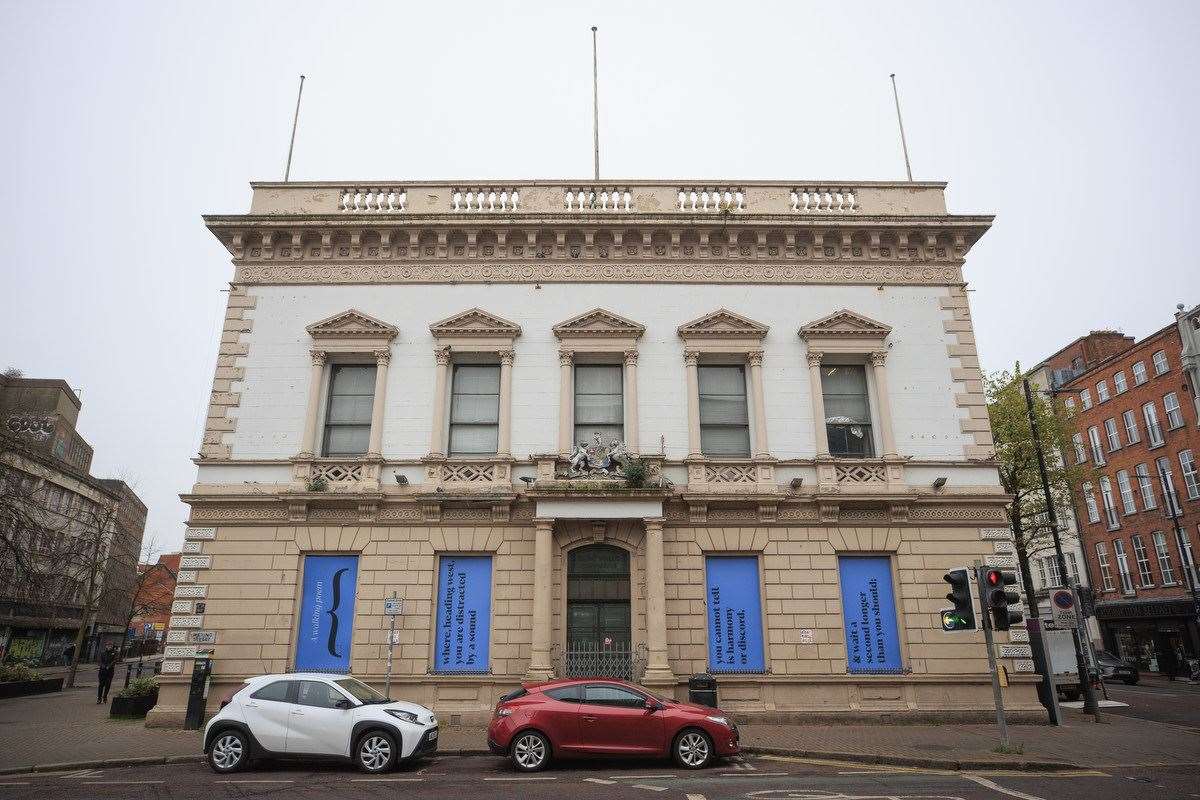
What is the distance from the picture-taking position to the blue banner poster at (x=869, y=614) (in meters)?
16.5

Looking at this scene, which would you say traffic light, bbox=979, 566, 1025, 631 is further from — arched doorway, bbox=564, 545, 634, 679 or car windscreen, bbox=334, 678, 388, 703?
car windscreen, bbox=334, 678, 388, 703

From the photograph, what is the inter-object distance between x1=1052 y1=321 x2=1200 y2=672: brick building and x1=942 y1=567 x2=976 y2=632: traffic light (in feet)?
106

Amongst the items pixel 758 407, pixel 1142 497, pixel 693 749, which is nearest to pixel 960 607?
pixel 693 749

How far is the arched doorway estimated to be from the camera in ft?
52.6

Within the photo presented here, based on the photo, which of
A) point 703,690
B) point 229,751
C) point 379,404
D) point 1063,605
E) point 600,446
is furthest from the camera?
point 379,404

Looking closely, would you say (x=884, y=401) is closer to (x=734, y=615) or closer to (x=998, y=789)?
(x=734, y=615)

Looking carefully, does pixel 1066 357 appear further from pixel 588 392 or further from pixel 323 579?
pixel 323 579

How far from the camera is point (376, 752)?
11.2 m

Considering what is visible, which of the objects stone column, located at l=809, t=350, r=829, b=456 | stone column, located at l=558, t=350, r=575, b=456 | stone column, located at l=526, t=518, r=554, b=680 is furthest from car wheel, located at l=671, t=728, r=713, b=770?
stone column, located at l=809, t=350, r=829, b=456

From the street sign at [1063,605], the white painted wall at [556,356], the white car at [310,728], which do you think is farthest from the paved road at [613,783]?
the white painted wall at [556,356]

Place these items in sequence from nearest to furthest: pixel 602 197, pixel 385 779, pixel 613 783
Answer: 1. pixel 613 783
2. pixel 385 779
3. pixel 602 197

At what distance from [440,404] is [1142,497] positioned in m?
44.2

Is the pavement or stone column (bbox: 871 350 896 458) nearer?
the pavement

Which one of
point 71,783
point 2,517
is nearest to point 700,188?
point 71,783
